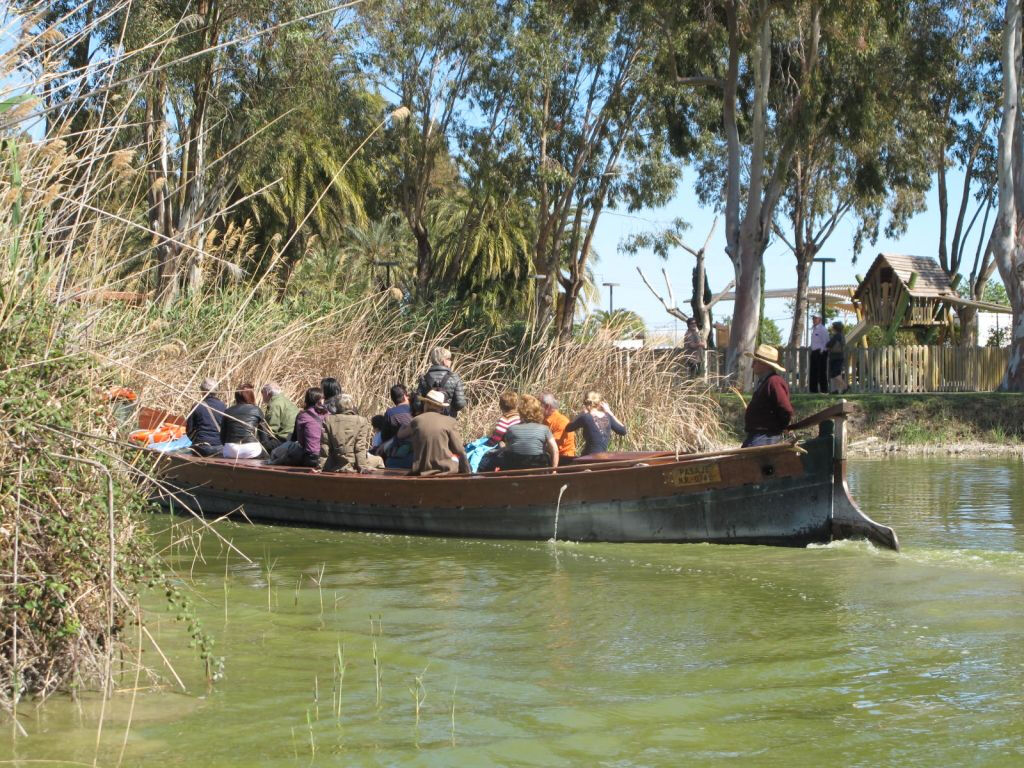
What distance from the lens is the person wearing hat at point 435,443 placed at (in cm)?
1296

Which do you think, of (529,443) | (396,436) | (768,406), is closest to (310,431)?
(396,436)

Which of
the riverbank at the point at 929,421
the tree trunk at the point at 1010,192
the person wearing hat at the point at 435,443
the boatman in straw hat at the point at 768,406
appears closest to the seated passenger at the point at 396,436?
the person wearing hat at the point at 435,443

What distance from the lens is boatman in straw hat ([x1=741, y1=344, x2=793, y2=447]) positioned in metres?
12.5

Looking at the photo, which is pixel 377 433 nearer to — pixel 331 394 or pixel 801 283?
pixel 331 394

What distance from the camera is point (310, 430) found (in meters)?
14.0

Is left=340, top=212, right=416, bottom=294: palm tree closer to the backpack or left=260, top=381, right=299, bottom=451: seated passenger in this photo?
left=260, top=381, right=299, bottom=451: seated passenger


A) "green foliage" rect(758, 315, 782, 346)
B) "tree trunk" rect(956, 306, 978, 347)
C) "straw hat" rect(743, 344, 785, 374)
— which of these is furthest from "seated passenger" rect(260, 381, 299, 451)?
"green foliage" rect(758, 315, 782, 346)

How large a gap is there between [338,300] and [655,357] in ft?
16.9

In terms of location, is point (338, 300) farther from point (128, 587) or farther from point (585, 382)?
point (128, 587)

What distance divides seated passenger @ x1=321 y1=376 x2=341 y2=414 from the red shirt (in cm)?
429

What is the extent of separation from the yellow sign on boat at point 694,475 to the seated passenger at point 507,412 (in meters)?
1.94

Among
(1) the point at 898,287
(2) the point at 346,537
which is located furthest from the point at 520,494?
(1) the point at 898,287

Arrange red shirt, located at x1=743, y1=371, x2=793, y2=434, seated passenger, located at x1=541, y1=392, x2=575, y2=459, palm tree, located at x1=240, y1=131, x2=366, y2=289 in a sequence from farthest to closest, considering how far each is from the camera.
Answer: palm tree, located at x1=240, y1=131, x2=366, y2=289
seated passenger, located at x1=541, y1=392, x2=575, y2=459
red shirt, located at x1=743, y1=371, x2=793, y2=434

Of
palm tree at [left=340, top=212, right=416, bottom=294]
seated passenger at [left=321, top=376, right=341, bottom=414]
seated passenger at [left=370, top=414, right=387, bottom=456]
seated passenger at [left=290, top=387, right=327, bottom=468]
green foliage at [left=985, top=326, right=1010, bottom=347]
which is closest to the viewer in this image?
seated passenger at [left=321, top=376, right=341, bottom=414]
